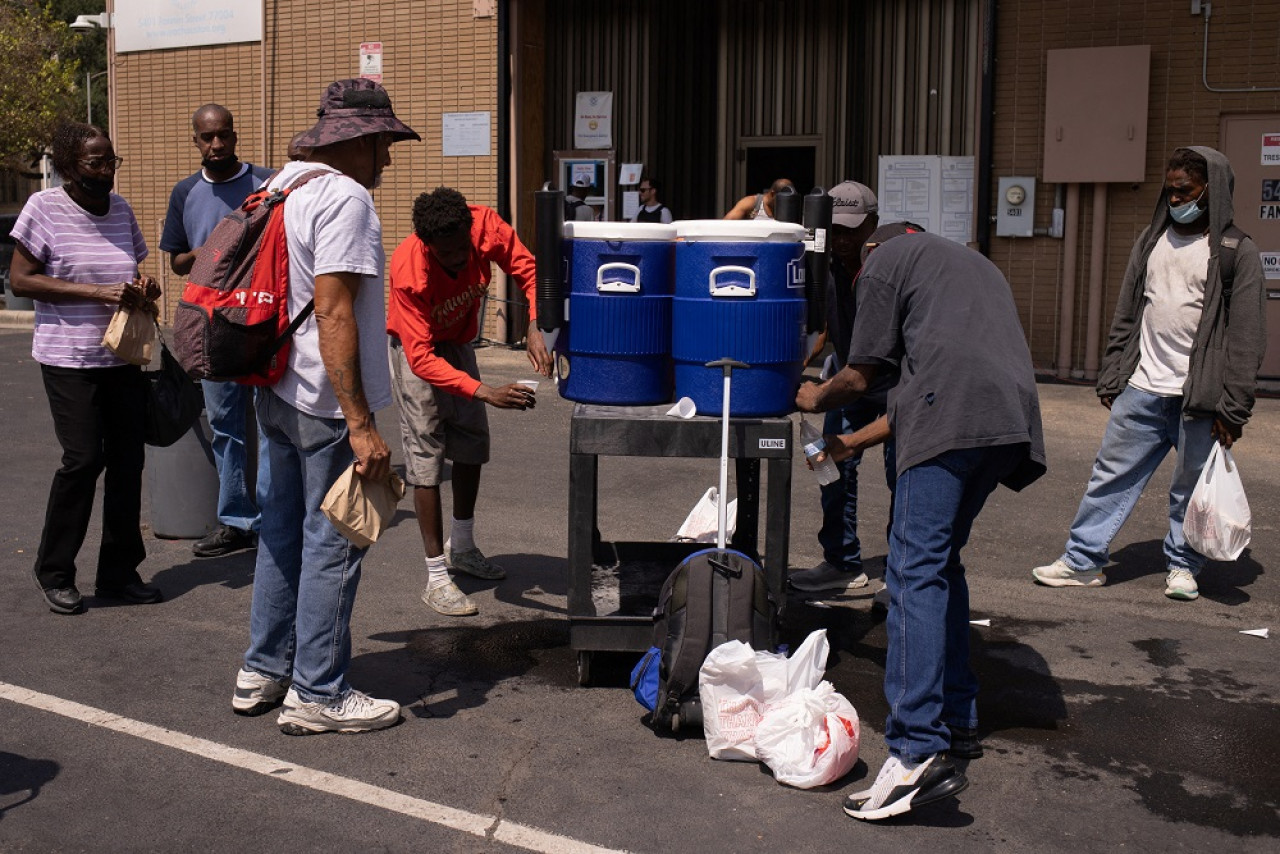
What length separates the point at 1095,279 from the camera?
39.7ft

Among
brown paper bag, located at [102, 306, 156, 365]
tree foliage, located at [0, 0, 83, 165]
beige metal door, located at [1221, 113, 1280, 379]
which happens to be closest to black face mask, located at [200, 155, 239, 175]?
brown paper bag, located at [102, 306, 156, 365]

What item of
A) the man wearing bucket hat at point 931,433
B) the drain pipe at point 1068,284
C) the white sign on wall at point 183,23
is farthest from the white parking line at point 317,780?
the white sign on wall at point 183,23

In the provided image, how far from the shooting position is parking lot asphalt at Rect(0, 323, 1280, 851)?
3783 mm

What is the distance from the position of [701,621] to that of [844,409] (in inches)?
75.3

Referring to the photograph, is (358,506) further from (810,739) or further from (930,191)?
(930,191)

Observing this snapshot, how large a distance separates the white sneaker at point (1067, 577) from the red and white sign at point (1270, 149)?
6.73 m

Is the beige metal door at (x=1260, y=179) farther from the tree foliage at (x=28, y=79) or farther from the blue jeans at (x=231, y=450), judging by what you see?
the tree foliage at (x=28, y=79)

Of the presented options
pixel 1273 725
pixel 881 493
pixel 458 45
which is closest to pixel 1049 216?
pixel 881 493

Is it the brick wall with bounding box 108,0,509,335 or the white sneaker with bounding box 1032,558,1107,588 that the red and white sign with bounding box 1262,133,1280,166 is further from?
the brick wall with bounding box 108,0,509,335

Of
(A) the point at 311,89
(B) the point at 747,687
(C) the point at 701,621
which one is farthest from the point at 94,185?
(A) the point at 311,89

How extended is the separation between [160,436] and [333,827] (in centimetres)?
261

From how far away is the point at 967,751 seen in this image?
430cm

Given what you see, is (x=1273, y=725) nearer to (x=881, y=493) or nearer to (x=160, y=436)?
(x=881, y=493)

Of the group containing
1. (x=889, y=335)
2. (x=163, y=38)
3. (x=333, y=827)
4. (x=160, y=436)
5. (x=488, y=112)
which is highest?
(x=163, y=38)
